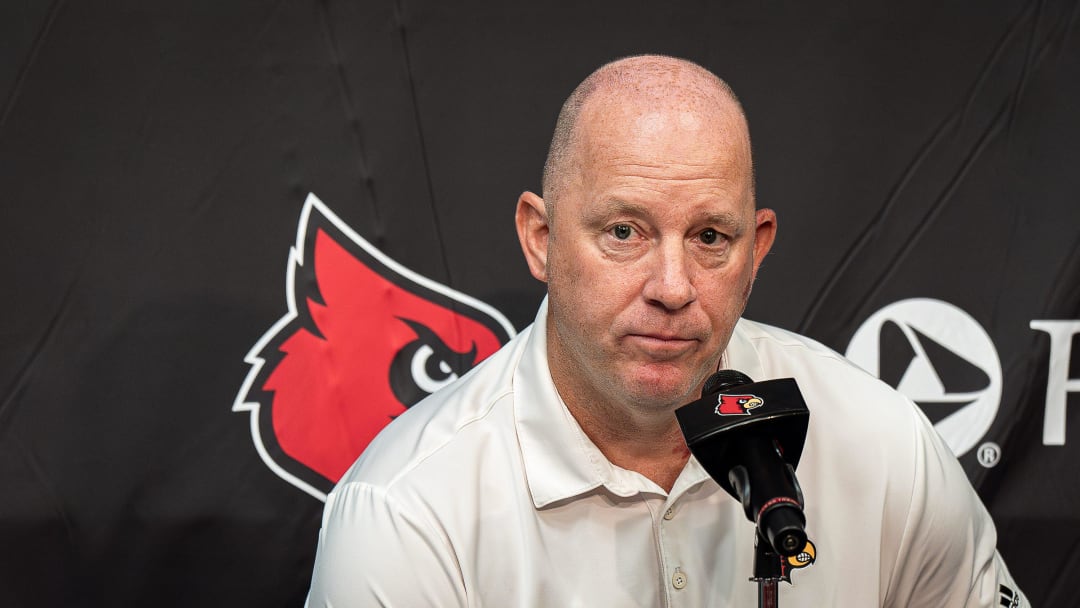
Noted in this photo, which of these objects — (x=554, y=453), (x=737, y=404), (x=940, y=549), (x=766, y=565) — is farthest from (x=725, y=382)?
(x=940, y=549)

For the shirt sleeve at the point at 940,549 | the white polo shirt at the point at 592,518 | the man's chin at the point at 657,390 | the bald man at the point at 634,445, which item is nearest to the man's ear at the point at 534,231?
the bald man at the point at 634,445

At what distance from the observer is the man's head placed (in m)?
1.49

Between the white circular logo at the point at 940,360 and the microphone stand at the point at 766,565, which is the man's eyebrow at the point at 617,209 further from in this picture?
the white circular logo at the point at 940,360

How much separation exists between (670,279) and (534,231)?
314 millimetres

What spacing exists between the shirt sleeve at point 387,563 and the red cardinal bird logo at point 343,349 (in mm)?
533

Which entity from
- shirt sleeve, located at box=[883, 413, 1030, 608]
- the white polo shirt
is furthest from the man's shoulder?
shirt sleeve, located at box=[883, 413, 1030, 608]

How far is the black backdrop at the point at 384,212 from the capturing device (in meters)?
2.09

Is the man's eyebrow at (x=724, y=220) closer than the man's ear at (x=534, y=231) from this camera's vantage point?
Yes

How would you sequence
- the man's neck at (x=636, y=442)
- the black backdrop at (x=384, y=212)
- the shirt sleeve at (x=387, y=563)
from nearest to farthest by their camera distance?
the shirt sleeve at (x=387, y=563) → the man's neck at (x=636, y=442) → the black backdrop at (x=384, y=212)

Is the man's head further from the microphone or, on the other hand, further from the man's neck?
the microphone

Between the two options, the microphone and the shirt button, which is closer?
the microphone

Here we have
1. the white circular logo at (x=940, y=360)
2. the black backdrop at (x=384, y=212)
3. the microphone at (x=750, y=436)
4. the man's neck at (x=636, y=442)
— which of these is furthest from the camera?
the white circular logo at (x=940, y=360)

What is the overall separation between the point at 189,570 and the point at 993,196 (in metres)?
1.77

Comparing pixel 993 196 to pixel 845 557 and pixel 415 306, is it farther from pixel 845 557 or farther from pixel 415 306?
pixel 415 306
